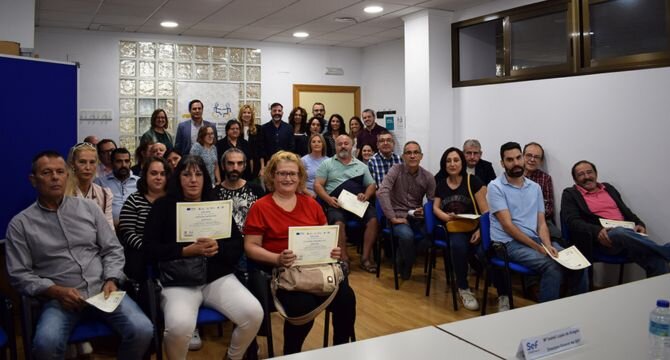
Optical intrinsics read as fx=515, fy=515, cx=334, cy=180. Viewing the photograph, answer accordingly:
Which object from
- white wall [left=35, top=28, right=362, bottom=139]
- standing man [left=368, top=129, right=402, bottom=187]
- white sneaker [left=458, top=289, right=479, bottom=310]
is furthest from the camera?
white wall [left=35, top=28, right=362, bottom=139]

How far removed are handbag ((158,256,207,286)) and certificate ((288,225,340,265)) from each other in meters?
0.53

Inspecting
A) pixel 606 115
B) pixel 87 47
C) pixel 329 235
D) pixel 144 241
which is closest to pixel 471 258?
pixel 606 115

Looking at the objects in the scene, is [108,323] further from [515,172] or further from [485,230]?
[515,172]

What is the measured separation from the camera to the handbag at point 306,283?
2768 mm

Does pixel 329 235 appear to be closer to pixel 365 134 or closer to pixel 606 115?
pixel 606 115

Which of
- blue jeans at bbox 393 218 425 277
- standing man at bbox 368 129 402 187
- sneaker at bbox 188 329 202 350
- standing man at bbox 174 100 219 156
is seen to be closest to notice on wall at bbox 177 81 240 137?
standing man at bbox 174 100 219 156

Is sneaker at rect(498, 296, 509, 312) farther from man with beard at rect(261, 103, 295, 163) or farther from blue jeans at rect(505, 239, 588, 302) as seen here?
man with beard at rect(261, 103, 295, 163)

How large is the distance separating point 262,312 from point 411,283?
2.49 m

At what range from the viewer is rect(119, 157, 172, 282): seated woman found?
2916mm

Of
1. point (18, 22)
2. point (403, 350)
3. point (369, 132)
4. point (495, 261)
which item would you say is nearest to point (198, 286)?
point (403, 350)

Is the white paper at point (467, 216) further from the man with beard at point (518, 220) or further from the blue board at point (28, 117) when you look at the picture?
the blue board at point (28, 117)

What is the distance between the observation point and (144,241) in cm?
284

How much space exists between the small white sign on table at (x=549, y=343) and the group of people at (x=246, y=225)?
1.42 metres

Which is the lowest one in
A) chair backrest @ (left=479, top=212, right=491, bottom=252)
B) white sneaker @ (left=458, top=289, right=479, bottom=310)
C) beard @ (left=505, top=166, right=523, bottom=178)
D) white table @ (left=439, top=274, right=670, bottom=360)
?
white sneaker @ (left=458, top=289, right=479, bottom=310)
